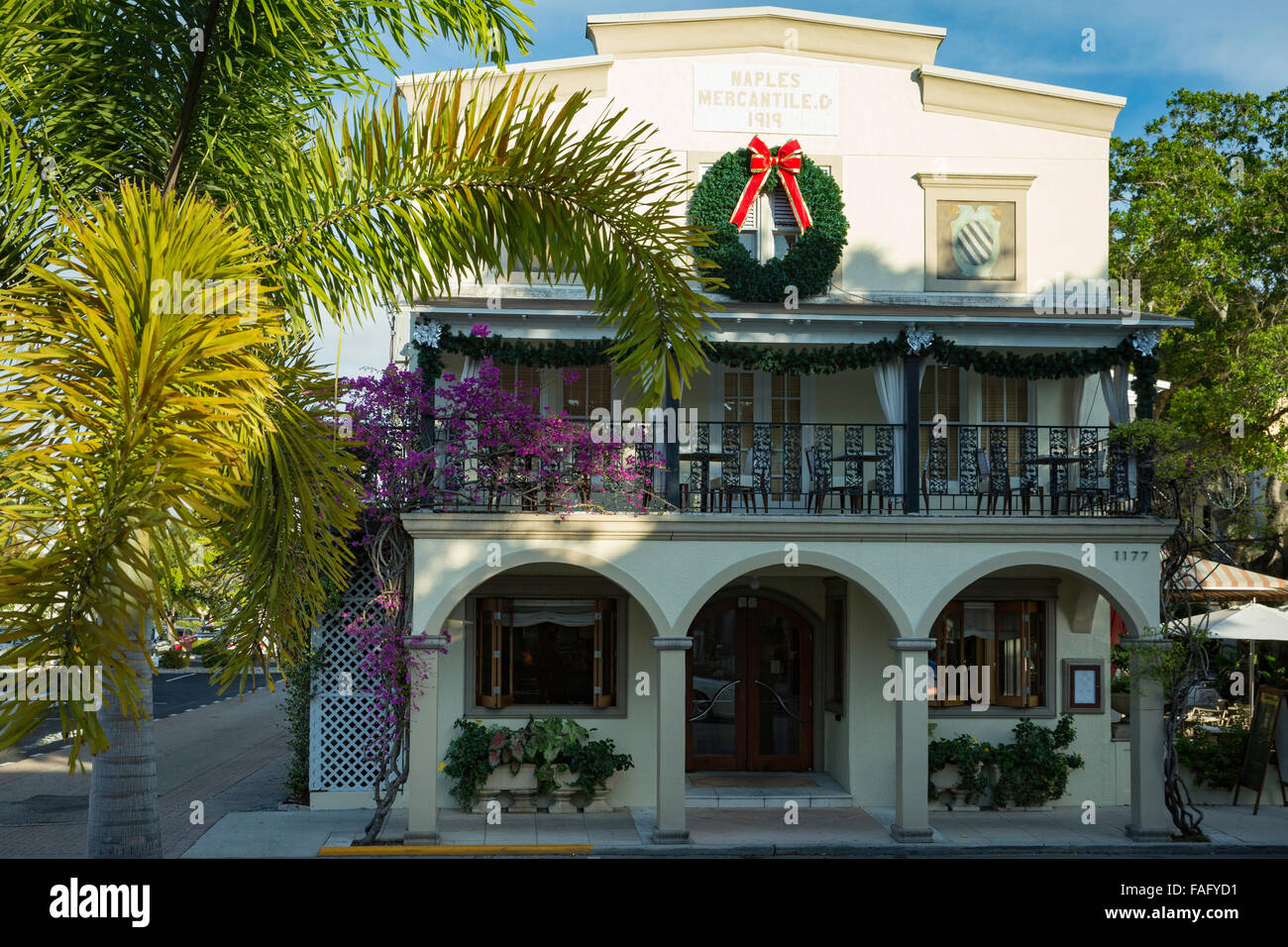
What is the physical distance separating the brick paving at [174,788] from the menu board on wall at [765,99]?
32.3 feet

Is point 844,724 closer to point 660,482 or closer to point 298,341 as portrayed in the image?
point 660,482

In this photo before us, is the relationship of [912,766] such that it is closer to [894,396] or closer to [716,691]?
[716,691]

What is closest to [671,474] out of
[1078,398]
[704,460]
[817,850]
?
[704,460]

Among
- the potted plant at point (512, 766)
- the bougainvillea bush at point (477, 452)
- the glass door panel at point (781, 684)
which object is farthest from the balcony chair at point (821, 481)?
the potted plant at point (512, 766)

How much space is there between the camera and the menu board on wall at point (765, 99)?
15758 millimetres

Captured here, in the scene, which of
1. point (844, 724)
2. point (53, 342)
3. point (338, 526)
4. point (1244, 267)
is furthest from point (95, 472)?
point (1244, 267)

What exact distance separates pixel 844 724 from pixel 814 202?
7085mm

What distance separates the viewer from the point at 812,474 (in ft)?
45.7

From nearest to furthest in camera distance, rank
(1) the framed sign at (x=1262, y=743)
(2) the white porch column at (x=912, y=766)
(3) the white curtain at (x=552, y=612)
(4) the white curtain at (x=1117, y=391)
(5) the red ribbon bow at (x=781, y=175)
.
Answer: (2) the white porch column at (x=912, y=766) → (1) the framed sign at (x=1262, y=743) → (4) the white curtain at (x=1117, y=391) → (3) the white curtain at (x=552, y=612) → (5) the red ribbon bow at (x=781, y=175)

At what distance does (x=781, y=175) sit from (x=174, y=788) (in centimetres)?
1224
